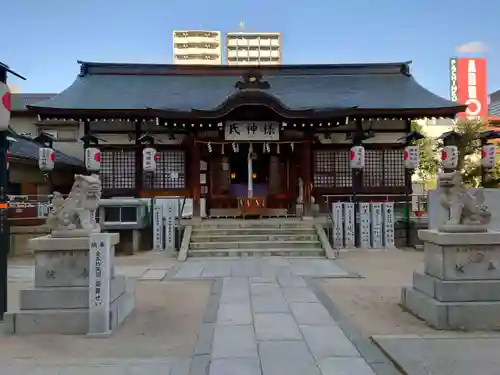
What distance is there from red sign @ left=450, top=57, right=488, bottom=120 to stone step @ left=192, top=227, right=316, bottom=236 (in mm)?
28545

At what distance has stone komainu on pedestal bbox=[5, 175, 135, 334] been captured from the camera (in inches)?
211

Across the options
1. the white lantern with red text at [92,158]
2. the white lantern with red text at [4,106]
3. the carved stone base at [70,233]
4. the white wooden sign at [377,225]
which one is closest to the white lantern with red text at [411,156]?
the white wooden sign at [377,225]

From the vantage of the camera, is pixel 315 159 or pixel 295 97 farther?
pixel 295 97

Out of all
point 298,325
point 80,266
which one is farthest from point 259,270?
point 80,266

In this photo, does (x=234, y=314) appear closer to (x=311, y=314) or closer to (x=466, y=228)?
(x=311, y=314)

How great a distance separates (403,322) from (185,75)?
1694cm

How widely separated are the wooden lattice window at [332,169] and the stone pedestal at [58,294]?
1184 centimetres

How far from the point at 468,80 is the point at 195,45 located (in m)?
57.6

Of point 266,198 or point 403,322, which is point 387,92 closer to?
point 266,198

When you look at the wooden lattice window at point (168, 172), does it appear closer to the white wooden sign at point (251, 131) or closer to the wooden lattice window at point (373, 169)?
the white wooden sign at point (251, 131)

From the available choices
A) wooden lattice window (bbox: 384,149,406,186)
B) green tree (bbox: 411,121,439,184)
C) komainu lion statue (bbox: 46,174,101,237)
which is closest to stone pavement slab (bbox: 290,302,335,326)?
komainu lion statue (bbox: 46,174,101,237)

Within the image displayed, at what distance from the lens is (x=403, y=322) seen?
18.9ft

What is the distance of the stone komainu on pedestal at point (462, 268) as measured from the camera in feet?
17.7

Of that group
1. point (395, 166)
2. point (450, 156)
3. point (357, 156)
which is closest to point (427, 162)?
point (395, 166)
